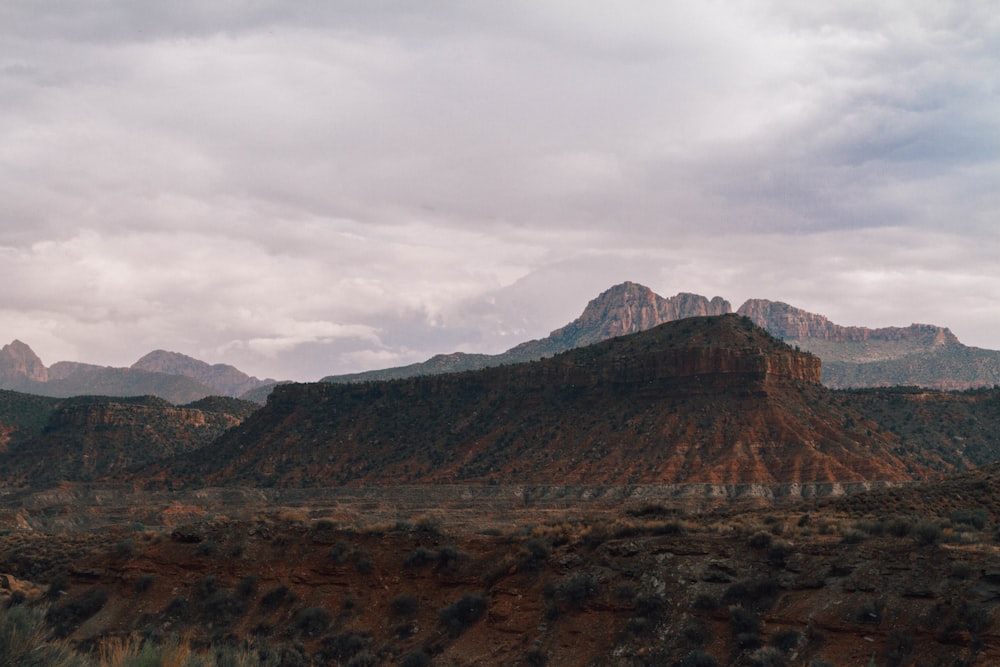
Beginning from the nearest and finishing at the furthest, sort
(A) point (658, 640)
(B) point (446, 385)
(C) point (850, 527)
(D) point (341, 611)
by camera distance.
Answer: (A) point (658, 640)
(C) point (850, 527)
(D) point (341, 611)
(B) point (446, 385)

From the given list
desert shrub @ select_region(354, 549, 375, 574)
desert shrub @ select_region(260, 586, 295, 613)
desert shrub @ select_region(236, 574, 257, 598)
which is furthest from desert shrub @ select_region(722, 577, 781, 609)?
desert shrub @ select_region(236, 574, 257, 598)

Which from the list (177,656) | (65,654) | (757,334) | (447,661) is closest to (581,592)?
(447,661)

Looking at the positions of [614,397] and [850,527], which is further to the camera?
[614,397]

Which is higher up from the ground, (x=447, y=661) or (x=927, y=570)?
(x=927, y=570)

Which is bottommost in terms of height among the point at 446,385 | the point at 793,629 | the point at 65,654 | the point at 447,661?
the point at 447,661

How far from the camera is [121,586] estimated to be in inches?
1518

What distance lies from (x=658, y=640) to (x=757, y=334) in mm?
104348

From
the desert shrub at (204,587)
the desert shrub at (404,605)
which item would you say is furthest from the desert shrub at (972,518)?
the desert shrub at (204,587)

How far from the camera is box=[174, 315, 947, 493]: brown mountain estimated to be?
98812 millimetres

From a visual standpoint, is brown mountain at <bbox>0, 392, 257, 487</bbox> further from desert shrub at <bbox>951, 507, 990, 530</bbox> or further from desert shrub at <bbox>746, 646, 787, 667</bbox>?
desert shrub at <bbox>746, 646, 787, 667</bbox>

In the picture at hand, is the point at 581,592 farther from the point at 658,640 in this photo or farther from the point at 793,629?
the point at 793,629

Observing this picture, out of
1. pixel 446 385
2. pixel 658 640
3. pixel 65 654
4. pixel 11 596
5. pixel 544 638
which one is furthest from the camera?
pixel 446 385

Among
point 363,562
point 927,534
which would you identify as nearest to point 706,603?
point 927,534

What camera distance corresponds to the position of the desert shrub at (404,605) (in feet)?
109
